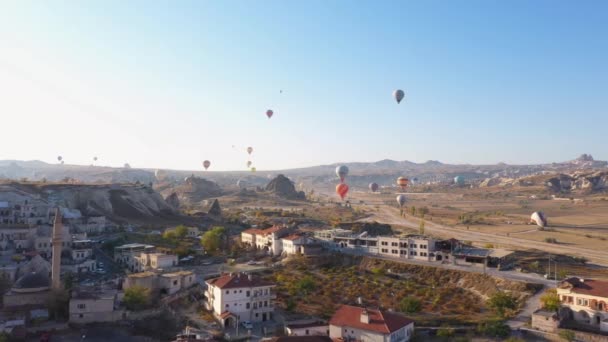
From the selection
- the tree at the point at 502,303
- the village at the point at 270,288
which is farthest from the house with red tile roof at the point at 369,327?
the tree at the point at 502,303

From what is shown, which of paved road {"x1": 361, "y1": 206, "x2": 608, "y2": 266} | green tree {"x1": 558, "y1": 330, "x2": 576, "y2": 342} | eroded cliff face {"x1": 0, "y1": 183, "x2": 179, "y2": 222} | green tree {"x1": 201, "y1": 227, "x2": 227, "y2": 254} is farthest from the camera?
eroded cliff face {"x1": 0, "y1": 183, "x2": 179, "y2": 222}

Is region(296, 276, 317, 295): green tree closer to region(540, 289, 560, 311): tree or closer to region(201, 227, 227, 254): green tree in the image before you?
region(540, 289, 560, 311): tree

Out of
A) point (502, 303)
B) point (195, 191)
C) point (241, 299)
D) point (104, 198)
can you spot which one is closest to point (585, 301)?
point (502, 303)

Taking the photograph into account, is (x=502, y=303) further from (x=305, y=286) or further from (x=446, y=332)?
(x=305, y=286)

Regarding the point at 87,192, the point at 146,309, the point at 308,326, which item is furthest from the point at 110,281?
the point at 87,192

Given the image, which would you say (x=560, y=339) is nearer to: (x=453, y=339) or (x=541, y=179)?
(x=453, y=339)

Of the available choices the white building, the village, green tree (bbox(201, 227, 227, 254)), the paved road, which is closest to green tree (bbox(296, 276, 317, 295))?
the village

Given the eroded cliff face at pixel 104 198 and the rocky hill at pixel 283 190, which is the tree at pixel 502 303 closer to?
the eroded cliff face at pixel 104 198
